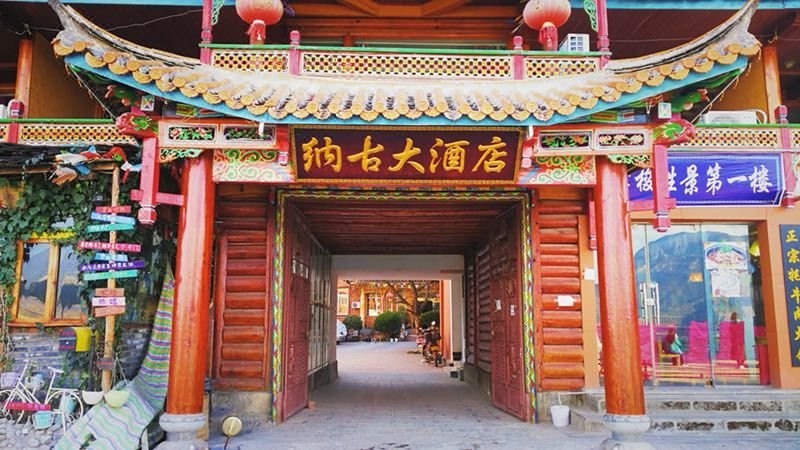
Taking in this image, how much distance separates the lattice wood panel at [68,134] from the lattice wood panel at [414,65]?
9.63 ft

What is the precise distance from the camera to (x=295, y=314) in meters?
8.45

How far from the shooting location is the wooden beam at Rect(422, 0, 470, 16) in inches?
344

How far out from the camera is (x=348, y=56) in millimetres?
6473

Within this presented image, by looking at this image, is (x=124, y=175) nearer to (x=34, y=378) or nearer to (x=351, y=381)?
(x=34, y=378)

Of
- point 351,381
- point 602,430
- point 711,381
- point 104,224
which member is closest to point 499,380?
point 602,430

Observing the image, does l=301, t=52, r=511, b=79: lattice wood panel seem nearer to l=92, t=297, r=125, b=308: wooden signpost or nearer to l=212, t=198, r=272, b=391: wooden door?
l=212, t=198, r=272, b=391: wooden door

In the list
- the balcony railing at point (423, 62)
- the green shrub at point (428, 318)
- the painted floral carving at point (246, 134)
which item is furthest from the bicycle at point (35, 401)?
the green shrub at point (428, 318)

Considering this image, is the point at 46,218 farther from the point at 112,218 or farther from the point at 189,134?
the point at 189,134

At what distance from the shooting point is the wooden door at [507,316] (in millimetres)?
8016

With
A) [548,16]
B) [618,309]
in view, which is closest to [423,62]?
[548,16]

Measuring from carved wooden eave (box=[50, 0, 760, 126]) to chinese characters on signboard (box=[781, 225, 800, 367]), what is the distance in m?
4.24

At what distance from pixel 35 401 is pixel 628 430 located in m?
6.20

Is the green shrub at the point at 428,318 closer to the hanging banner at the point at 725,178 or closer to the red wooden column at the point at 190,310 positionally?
the hanging banner at the point at 725,178

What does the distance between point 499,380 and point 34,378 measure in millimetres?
6135
